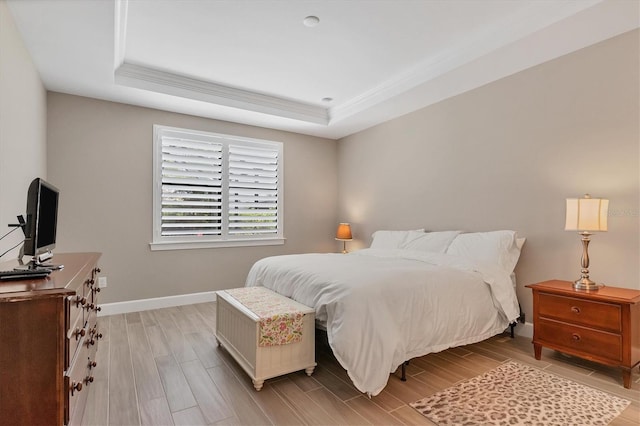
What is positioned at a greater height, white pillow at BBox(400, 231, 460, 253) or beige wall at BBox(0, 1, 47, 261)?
beige wall at BBox(0, 1, 47, 261)

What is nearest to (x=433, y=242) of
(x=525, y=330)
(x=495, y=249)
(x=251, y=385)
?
(x=495, y=249)

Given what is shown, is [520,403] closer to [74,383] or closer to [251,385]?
[251,385]

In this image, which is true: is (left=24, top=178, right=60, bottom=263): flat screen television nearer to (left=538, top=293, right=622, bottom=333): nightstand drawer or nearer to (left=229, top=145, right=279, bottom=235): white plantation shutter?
(left=229, top=145, right=279, bottom=235): white plantation shutter

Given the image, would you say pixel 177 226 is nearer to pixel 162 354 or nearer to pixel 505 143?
pixel 162 354

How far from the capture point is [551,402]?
7.08 ft

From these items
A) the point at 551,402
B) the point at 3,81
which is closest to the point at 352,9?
the point at 3,81

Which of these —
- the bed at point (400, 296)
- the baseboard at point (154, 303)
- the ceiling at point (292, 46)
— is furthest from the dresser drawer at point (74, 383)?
the baseboard at point (154, 303)

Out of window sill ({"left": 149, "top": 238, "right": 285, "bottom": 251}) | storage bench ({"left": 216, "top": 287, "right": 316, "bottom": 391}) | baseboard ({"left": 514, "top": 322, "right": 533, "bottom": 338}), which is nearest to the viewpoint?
storage bench ({"left": 216, "top": 287, "right": 316, "bottom": 391})

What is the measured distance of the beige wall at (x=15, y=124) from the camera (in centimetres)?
226

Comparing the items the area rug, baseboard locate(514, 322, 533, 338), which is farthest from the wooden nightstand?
baseboard locate(514, 322, 533, 338)

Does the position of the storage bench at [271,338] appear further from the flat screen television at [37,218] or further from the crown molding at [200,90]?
the crown molding at [200,90]

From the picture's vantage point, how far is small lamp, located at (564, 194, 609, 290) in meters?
2.55

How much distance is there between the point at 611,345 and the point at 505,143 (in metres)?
2.05

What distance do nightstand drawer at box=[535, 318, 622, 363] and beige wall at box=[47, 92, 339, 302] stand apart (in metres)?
3.75
